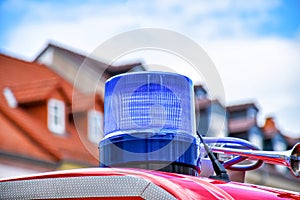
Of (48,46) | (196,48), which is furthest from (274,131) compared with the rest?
(196,48)

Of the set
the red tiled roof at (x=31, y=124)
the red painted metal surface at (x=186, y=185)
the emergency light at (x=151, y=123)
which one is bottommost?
the red painted metal surface at (x=186, y=185)

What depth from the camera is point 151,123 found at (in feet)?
8.50

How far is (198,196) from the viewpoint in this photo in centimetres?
202

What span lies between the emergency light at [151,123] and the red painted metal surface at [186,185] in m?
0.27

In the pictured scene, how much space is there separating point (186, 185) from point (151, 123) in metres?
0.53

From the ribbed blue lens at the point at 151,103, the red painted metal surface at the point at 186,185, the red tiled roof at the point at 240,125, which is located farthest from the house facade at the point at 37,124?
the red painted metal surface at the point at 186,185

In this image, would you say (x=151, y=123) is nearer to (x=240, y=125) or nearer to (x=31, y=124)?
(x=31, y=124)

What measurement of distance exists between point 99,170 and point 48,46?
2288 cm

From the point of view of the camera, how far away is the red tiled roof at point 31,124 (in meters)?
20.7

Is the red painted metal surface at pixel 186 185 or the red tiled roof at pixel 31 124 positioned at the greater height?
the red tiled roof at pixel 31 124

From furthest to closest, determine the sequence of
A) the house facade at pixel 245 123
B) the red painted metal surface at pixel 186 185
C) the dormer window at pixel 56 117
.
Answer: the house facade at pixel 245 123 → the dormer window at pixel 56 117 → the red painted metal surface at pixel 186 185

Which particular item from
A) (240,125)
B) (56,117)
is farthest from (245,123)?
(56,117)

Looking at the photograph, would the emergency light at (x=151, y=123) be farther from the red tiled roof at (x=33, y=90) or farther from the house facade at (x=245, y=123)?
the house facade at (x=245, y=123)

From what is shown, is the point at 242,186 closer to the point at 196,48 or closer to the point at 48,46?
the point at 196,48
